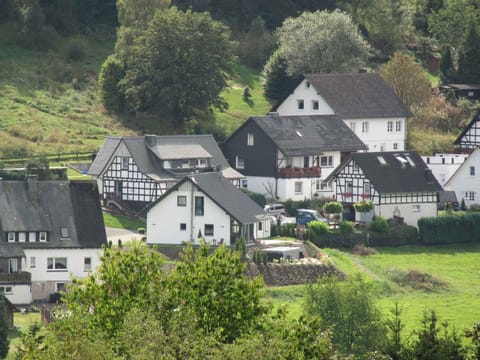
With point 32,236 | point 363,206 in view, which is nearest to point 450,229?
point 363,206

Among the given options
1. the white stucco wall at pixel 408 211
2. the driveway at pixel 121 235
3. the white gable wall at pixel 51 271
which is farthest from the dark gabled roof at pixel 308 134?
the white gable wall at pixel 51 271

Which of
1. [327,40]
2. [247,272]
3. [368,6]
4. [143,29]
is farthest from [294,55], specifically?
[247,272]

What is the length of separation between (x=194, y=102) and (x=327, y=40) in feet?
43.6

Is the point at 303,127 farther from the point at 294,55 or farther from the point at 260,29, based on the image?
the point at 260,29

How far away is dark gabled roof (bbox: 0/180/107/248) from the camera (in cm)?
7800

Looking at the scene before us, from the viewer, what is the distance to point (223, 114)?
110250 millimetres

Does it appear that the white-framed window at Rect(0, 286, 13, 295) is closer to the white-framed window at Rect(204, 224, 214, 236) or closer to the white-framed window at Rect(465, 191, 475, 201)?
the white-framed window at Rect(204, 224, 214, 236)

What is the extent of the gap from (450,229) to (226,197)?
40.6 feet

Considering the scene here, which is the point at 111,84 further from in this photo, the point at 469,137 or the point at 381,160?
the point at 469,137

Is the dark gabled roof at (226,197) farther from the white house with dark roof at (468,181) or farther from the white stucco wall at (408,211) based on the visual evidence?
the white house with dark roof at (468,181)

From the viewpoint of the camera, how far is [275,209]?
9106 cm

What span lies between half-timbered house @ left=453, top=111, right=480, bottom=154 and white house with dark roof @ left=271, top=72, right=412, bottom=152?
128 inches

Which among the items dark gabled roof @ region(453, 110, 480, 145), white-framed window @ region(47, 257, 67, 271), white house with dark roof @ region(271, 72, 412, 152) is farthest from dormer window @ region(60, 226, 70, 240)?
dark gabled roof @ region(453, 110, 480, 145)

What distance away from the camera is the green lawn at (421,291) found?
2975 inches
